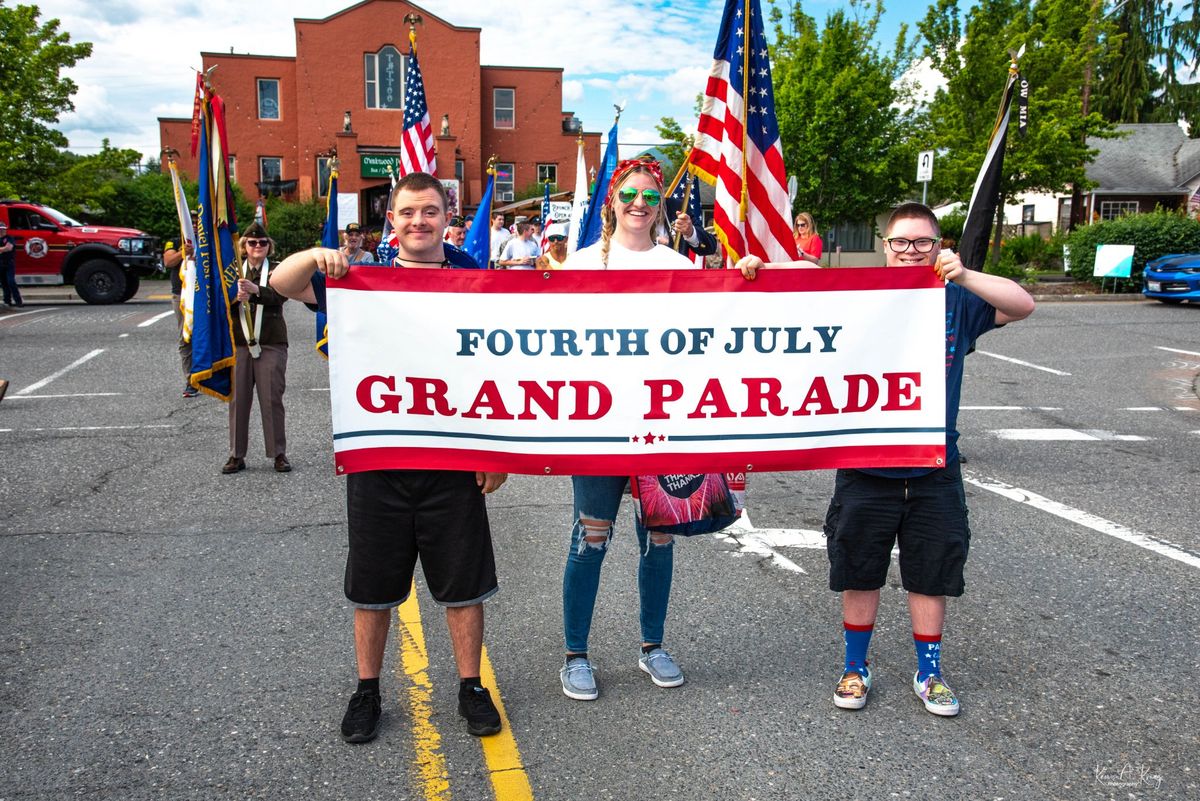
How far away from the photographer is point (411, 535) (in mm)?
3500

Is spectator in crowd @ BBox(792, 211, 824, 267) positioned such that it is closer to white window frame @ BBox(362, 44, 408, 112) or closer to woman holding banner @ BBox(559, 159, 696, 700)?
woman holding banner @ BBox(559, 159, 696, 700)

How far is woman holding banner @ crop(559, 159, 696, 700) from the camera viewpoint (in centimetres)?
374

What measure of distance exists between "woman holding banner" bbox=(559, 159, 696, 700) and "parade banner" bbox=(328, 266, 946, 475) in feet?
0.55

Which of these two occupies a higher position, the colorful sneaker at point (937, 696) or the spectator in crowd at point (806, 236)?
the spectator in crowd at point (806, 236)

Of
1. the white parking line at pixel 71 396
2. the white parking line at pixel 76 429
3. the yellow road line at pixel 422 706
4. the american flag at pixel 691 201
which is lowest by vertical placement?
the white parking line at pixel 76 429

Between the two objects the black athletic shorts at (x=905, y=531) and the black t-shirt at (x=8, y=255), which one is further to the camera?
the black t-shirt at (x=8, y=255)

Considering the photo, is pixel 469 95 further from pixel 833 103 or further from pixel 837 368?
pixel 837 368

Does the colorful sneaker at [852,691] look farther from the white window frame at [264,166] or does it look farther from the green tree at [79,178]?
the white window frame at [264,166]

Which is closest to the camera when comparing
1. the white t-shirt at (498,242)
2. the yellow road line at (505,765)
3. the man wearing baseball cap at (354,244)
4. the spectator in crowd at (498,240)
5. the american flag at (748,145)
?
the yellow road line at (505,765)

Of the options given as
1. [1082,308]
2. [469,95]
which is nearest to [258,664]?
[1082,308]

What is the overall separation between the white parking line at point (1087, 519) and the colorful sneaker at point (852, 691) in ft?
9.13

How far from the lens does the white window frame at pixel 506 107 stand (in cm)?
4509

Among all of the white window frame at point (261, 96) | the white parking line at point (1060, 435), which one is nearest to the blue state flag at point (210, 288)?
the white parking line at point (1060, 435)

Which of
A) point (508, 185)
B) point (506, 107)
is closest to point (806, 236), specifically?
point (508, 185)
